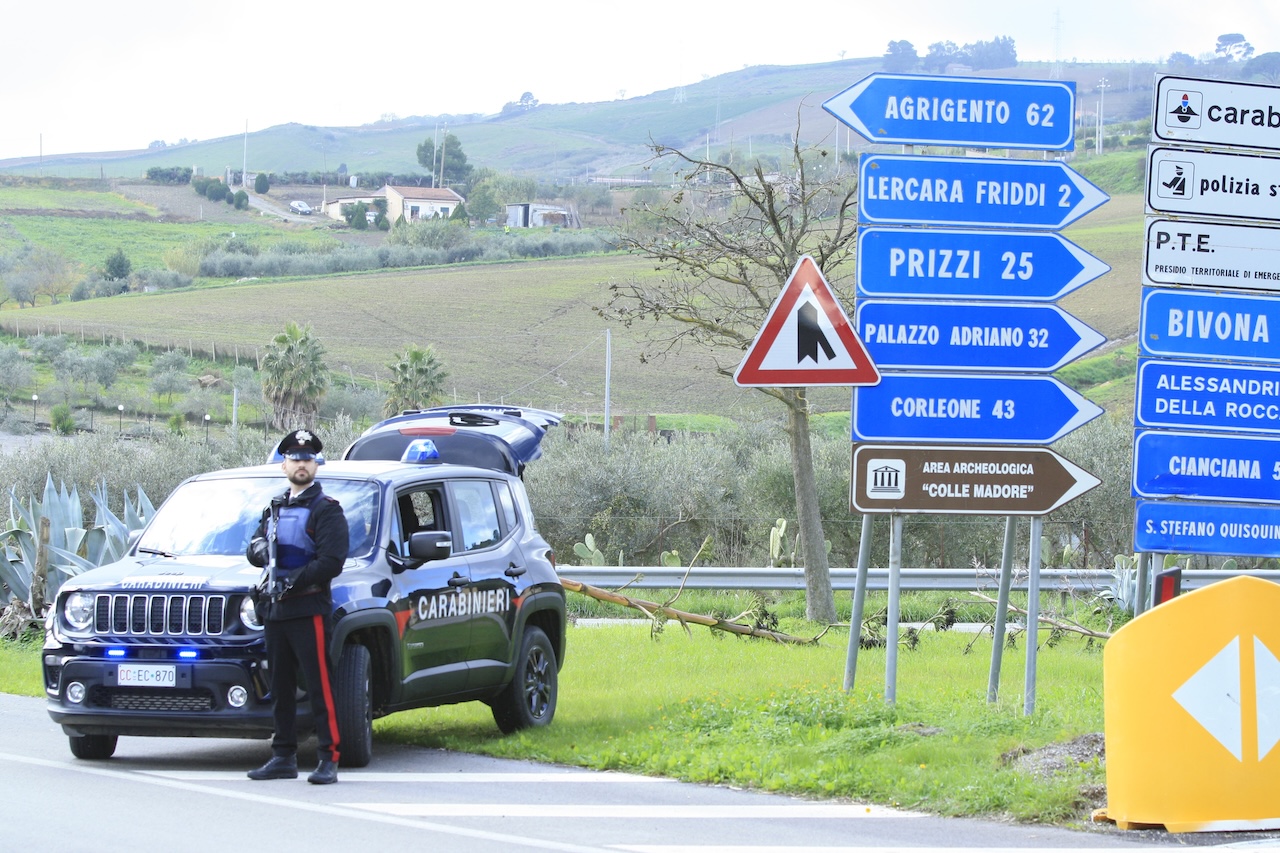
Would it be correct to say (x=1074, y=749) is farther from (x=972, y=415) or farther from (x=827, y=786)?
A: (x=972, y=415)

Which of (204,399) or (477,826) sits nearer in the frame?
(477,826)

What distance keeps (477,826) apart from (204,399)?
62.4m

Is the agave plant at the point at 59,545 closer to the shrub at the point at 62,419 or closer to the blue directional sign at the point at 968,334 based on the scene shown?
the blue directional sign at the point at 968,334

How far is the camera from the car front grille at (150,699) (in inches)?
322

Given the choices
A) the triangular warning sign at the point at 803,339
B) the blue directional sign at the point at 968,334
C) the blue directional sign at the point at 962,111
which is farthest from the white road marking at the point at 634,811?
the blue directional sign at the point at 962,111

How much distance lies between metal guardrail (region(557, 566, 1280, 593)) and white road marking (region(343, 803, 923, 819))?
11.3m

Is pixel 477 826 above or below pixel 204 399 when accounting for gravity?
above

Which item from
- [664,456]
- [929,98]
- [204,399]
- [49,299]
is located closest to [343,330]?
[204,399]

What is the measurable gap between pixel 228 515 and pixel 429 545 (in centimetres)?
138

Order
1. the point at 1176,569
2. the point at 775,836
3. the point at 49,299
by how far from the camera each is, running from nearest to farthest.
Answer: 1. the point at 775,836
2. the point at 1176,569
3. the point at 49,299

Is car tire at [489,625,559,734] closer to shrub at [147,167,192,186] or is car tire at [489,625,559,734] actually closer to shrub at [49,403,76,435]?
shrub at [49,403,76,435]

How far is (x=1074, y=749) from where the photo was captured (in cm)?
786

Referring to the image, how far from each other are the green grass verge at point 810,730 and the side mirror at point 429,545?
1349 mm

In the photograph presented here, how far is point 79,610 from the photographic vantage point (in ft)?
28.0
